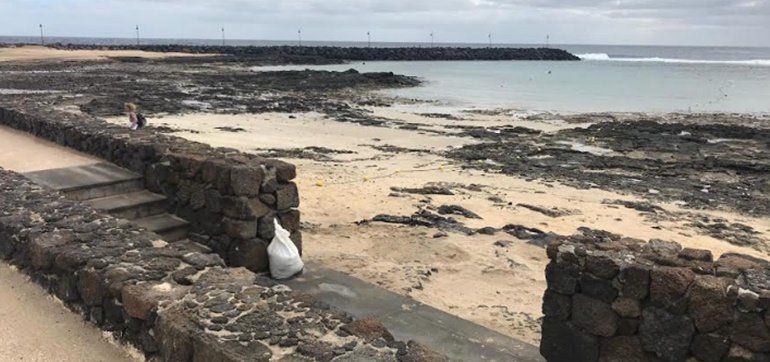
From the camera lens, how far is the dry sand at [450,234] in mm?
6746

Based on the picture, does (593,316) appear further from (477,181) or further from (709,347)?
(477,181)

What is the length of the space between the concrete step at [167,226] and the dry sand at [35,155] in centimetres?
185

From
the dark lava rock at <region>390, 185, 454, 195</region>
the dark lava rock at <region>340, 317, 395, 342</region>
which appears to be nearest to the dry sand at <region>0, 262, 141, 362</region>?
the dark lava rock at <region>340, 317, 395, 342</region>

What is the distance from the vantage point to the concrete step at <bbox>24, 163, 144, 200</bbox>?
273 inches

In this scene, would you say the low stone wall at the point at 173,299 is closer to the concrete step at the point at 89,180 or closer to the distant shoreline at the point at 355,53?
the concrete step at the point at 89,180

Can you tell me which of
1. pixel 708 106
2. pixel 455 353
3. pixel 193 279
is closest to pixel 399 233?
pixel 455 353

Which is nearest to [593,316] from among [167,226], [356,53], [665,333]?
[665,333]

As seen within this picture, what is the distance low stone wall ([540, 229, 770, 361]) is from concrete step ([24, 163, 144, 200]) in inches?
199

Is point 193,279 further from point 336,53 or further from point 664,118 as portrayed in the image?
point 336,53

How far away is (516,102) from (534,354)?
96.6ft

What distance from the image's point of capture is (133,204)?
6.92 meters

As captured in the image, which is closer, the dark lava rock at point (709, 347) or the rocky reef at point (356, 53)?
the dark lava rock at point (709, 347)

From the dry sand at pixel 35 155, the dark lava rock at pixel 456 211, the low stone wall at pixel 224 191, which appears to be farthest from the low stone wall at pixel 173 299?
the dark lava rock at pixel 456 211

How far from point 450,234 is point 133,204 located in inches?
166
